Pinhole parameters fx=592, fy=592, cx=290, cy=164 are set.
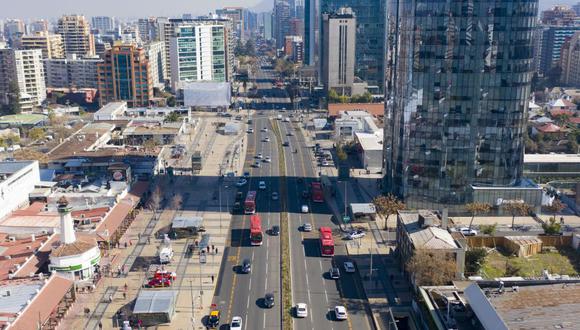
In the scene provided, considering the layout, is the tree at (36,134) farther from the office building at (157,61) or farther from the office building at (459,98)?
the office building at (459,98)

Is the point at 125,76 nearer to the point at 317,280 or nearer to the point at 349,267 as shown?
the point at 349,267

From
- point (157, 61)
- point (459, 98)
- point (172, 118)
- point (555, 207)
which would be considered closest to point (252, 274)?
point (459, 98)

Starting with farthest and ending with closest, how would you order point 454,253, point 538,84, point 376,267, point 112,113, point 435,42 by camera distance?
point 538,84 < point 112,113 < point 435,42 < point 376,267 < point 454,253

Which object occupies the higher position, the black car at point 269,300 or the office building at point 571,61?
the office building at point 571,61

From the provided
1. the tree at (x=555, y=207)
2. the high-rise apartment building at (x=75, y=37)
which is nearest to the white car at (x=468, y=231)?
the tree at (x=555, y=207)

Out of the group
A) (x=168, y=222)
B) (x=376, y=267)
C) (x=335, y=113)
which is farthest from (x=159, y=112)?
(x=376, y=267)

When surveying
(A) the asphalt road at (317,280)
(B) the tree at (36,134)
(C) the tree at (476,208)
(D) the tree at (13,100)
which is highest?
(D) the tree at (13,100)

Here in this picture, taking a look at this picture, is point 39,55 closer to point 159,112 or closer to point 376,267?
point 159,112
